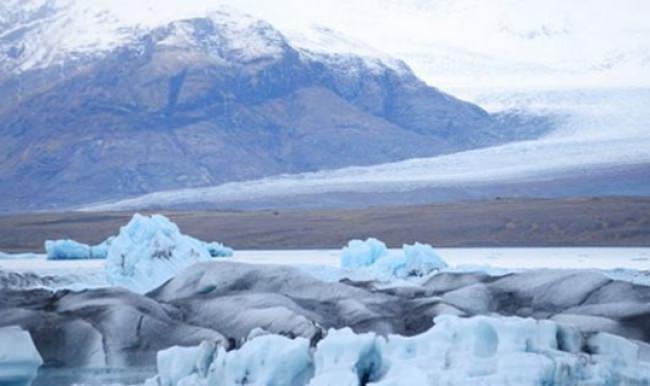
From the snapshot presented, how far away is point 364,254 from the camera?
34.4 m

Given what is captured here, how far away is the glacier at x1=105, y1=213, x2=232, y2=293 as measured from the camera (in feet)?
100

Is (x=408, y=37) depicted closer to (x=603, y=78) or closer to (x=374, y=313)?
(x=603, y=78)

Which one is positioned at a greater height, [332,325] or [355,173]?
[332,325]

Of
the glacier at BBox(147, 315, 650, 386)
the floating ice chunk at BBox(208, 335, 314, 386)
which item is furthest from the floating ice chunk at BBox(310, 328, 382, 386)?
the floating ice chunk at BBox(208, 335, 314, 386)

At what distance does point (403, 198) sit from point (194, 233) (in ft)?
46.1

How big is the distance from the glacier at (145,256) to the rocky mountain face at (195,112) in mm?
60856

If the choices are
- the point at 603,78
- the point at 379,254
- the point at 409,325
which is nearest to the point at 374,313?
the point at 409,325

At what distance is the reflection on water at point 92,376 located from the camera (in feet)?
68.9

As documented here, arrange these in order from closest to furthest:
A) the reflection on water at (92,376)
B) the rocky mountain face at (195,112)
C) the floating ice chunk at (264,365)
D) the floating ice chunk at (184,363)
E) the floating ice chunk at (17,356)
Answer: the floating ice chunk at (264,365) → the floating ice chunk at (184,363) → the reflection on water at (92,376) → the floating ice chunk at (17,356) → the rocky mountain face at (195,112)

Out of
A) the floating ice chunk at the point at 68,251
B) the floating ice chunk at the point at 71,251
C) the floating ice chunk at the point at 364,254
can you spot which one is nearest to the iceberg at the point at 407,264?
the floating ice chunk at the point at 364,254

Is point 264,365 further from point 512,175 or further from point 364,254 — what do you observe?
Result: point 512,175

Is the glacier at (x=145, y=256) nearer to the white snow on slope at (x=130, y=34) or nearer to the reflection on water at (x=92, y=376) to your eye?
the reflection on water at (x=92, y=376)

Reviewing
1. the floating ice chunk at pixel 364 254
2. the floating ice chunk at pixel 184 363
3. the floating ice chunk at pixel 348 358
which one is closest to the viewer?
the floating ice chunk at pixel 348 358

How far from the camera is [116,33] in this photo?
109m
